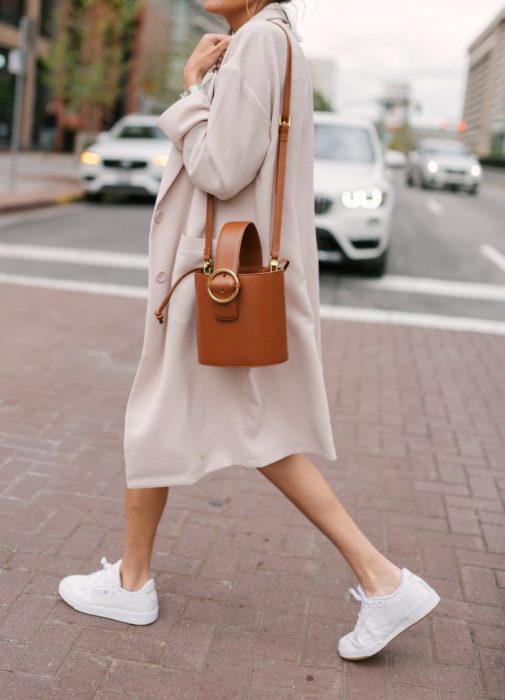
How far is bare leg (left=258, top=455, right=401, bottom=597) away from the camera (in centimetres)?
241

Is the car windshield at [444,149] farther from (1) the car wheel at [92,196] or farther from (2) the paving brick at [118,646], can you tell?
(2) the paving brick at [118,646]

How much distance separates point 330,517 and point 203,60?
1.30 meters

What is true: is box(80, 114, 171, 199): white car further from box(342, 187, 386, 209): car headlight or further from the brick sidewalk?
the brick sidewalk

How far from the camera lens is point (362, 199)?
9328 mm

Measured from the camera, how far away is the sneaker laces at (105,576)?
2.61 metres

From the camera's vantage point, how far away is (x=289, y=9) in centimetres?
235

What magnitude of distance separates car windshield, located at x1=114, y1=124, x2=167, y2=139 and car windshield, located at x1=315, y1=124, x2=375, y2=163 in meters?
7.14

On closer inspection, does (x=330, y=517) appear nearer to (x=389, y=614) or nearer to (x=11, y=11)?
(x=389, y=614)

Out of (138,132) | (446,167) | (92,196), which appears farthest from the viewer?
(446,167)

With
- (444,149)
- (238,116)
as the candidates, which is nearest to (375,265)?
(238,116)

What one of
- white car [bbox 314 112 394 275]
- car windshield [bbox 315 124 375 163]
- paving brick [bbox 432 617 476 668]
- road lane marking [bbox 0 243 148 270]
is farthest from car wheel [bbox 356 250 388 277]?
paving brick [bbox 432 617 476 668]

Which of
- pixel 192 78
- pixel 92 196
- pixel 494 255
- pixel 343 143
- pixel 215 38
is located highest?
pixel 343 143

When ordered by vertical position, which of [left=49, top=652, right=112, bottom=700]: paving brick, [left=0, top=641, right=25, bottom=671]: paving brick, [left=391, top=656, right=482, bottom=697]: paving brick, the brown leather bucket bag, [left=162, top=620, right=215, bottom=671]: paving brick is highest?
the brown leather bucket bag

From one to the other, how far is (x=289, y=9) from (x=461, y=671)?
1916 millimetres
